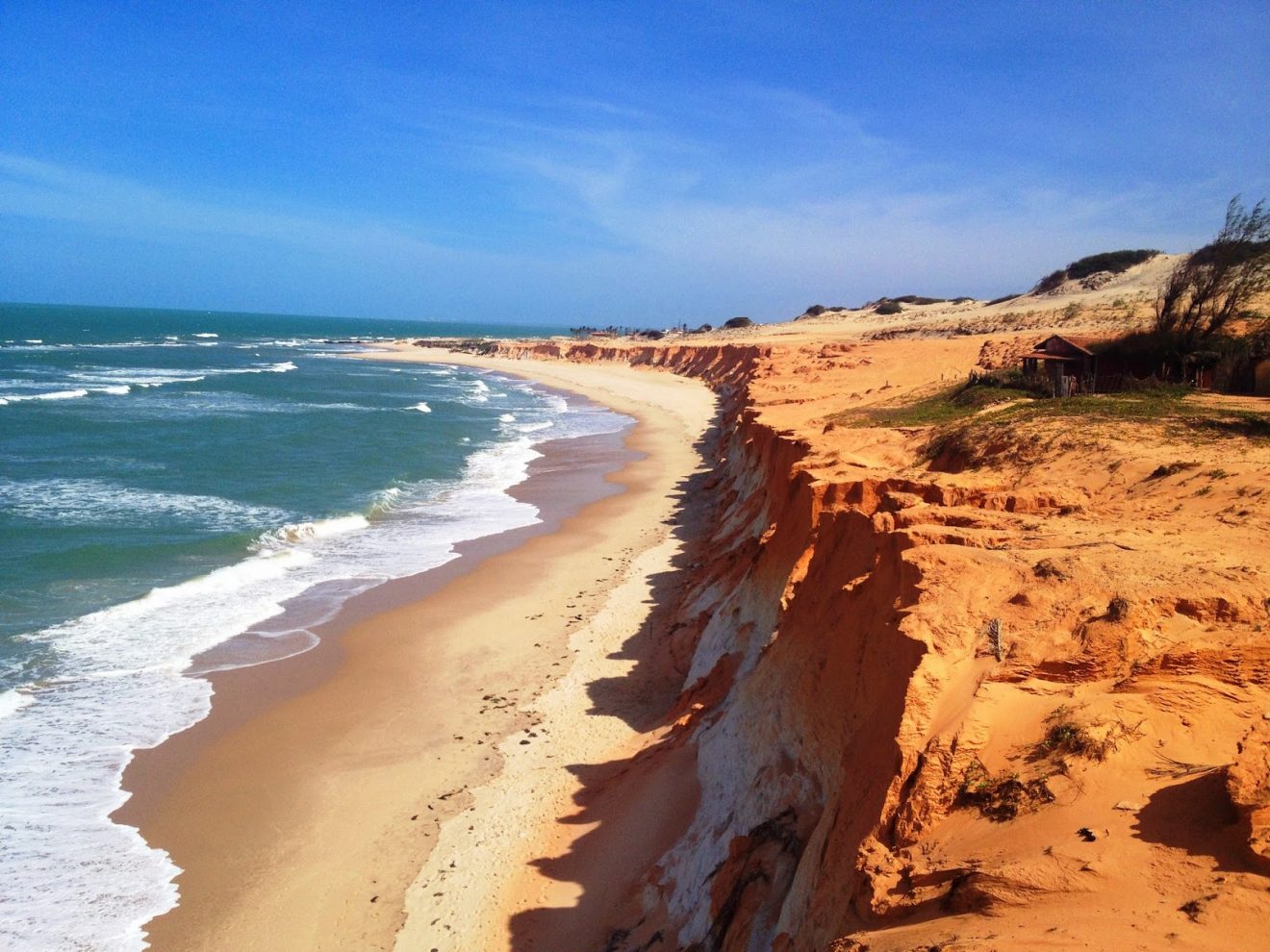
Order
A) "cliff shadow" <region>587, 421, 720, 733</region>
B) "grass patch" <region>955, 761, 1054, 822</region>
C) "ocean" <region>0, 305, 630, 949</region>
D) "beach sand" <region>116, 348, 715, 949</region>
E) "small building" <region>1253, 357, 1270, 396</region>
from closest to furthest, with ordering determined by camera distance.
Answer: "grass patch" <region>955, 761, 1054, 822</region>, "beach sand" <region>116, 348, 715, 949</region>, "ocean" <region>0, 305, 630, 949</region>, "cliff shadow" <region>587, 421, 720, 733</region>, "small building" <region>1253, 357, 1270, 396</region>

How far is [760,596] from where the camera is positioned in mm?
12500

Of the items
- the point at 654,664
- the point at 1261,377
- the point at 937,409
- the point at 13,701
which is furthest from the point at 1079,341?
the point at 13,701

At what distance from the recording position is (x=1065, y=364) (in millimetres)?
25641

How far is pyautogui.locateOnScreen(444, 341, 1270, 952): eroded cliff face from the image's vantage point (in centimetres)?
442

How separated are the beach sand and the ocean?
2.10 ft

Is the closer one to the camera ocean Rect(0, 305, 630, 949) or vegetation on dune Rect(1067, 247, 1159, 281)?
ocean Rect(0, 305, 630, 949)

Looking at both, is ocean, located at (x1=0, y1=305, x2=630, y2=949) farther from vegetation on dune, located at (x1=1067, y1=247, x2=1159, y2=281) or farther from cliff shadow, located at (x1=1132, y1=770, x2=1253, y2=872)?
vegetation on dune, located at (x1=1067, y1=247, x2=1159, y2=281)

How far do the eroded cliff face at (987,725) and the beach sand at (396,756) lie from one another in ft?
7.37

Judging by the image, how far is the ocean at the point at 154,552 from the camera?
1077 centimetres

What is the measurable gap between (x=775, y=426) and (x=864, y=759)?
17.0m

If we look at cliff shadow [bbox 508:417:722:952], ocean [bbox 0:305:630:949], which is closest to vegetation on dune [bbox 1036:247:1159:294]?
ocean [bbox 0:305:630:949]

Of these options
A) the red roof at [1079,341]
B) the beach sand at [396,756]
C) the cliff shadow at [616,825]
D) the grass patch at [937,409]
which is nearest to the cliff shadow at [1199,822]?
the cliff shadow at [616,825]

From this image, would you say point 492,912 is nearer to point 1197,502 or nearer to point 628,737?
point 628,737

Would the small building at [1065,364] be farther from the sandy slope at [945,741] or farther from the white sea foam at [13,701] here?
the white sea foam at [13,701]
